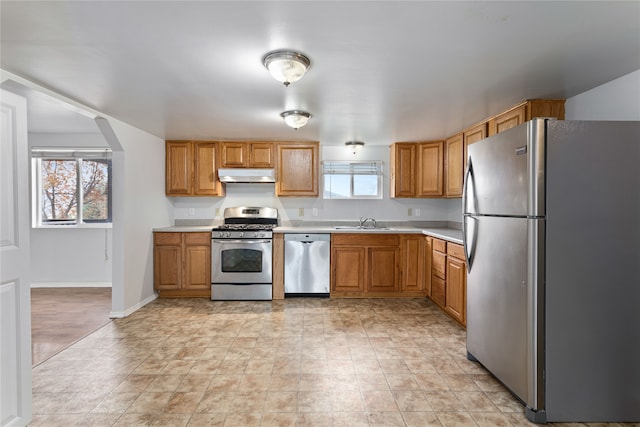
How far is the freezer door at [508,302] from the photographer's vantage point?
1.92 m

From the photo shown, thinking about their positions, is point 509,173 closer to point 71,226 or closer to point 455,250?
point 455,250

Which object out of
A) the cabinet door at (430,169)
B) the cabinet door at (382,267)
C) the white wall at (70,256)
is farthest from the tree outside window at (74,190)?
the cabinet door at (430,169)

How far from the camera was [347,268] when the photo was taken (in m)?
4.46

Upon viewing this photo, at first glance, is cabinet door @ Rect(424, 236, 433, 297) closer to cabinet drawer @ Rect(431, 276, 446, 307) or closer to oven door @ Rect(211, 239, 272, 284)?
cabinet drawer @ Rect(431, 276, 446, 307)

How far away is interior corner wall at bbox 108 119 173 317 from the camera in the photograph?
368 centimetres

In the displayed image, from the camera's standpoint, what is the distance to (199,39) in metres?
1.81

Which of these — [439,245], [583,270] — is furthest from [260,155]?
[583,270]

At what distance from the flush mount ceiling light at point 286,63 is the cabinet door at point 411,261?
115 inches

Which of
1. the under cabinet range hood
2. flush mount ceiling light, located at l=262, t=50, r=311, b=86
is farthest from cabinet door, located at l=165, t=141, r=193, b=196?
flush mount ceiling light, located at l=262, t=50, r=311, b=86

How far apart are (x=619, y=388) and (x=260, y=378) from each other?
7.06 feet

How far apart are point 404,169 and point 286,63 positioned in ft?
10.3

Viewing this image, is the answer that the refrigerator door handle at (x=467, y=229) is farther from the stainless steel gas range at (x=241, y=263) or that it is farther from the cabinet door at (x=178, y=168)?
the cabinet door at (x=178, y=168)

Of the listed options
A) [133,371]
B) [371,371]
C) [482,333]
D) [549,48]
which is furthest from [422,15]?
[133,371]

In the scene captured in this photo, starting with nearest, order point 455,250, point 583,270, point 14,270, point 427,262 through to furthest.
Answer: point 14,270 < point 583,270 < point 455,250 < point 427,262
